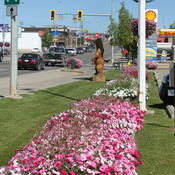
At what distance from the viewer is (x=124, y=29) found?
36.9m

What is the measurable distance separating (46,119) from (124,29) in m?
28.1

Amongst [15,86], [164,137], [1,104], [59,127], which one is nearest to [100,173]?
[59,127]

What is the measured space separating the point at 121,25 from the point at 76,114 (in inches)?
1216

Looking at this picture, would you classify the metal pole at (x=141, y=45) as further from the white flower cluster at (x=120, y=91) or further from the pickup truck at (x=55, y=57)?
the pickup truck at (x=55, y=57)

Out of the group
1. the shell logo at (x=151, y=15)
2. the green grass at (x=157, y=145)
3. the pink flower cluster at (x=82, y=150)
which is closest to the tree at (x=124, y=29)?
the shell logo at (x=151, y=15)

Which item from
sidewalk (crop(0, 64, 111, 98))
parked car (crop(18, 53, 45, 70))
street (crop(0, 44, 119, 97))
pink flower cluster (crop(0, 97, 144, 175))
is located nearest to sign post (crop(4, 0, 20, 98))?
sidewalk (crop(0, 64, 111, 98))

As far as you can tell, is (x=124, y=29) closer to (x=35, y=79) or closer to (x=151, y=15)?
(x=151, y=15)

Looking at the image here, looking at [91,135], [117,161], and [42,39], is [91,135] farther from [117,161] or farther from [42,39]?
[42,39]

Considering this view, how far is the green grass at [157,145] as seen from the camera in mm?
5957

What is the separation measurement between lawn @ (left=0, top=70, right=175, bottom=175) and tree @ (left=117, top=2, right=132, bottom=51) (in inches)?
863

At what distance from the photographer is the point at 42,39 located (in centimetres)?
12388

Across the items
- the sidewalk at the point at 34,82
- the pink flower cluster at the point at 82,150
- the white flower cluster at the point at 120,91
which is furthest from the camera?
the sidewalk at the point at 34,82

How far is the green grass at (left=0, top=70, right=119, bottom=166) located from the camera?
7602mm

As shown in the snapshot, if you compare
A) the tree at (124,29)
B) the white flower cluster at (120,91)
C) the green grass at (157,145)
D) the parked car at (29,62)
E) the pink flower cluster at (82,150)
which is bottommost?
the green grass at (157,145)
